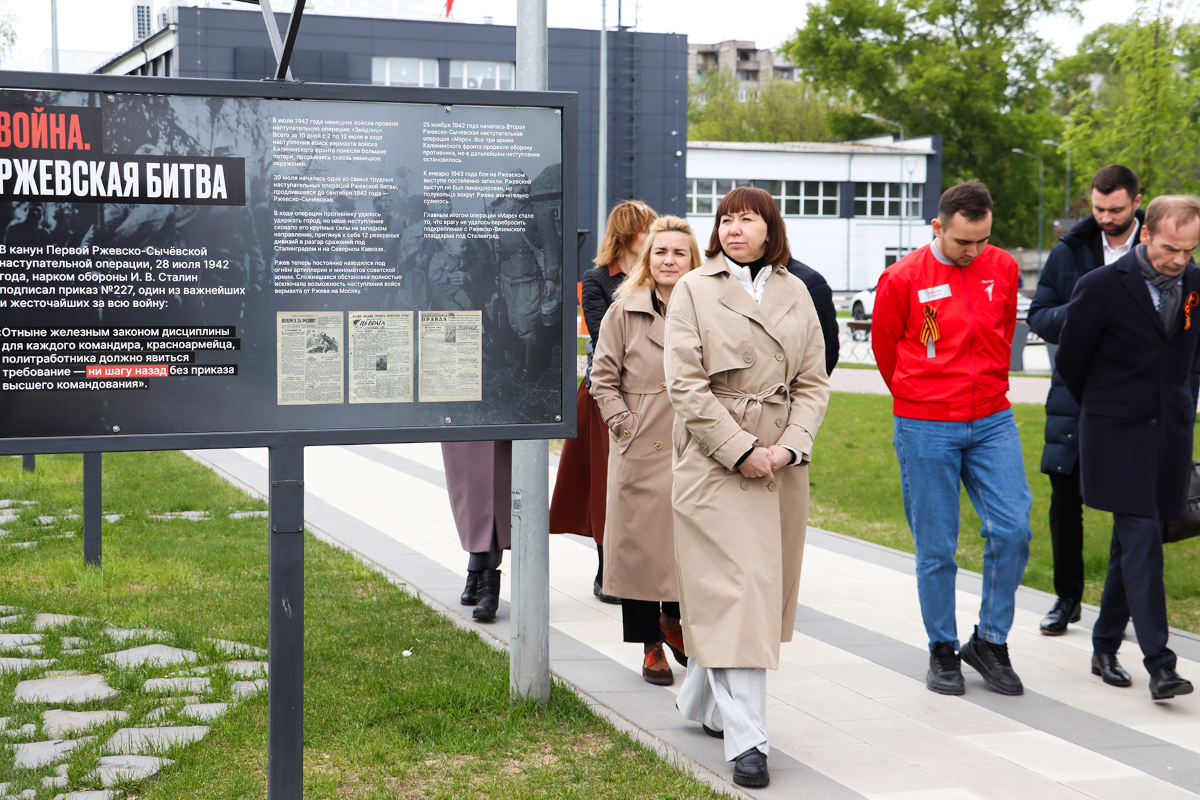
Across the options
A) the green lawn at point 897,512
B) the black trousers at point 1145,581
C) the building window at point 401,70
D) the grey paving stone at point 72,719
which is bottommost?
the green lawn at point 897,512

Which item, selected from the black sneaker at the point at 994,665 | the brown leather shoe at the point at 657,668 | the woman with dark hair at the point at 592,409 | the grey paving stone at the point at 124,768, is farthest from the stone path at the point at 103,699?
the black sneaker at the point at 994,665

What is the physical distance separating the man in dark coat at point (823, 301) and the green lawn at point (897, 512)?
6.65 feet

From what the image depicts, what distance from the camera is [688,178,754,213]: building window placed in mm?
64812

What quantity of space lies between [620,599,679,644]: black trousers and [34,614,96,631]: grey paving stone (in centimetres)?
257

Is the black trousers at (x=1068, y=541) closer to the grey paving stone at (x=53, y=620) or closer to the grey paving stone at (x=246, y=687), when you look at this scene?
the grey paving stone at (x=246, y=687)

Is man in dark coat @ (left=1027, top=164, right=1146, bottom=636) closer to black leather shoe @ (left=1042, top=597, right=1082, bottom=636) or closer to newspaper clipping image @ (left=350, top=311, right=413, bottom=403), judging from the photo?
black leather shoe @ (left=1042, top=597, right=1082, bottom=636)

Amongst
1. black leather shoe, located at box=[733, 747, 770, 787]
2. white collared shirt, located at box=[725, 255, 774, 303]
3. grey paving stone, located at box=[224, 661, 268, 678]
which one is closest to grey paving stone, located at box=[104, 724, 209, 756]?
grey paving stone, located at box=[224, 661, 268, 678]

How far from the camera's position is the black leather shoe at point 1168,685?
495 centimetres

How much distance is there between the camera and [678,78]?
5650 centimetres

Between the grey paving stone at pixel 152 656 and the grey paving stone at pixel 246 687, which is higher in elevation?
the grey paving stone at pixel 246 687

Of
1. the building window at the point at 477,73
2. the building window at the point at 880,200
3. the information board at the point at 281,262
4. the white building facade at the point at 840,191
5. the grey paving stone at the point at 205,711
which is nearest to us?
the information board at the point at 281,262

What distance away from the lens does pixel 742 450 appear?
4102mm

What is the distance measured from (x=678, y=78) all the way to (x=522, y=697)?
177ft

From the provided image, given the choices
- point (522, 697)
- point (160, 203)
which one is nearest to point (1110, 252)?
point (522, 697)
